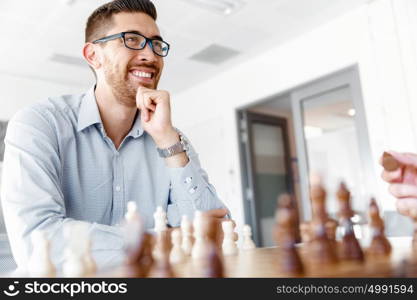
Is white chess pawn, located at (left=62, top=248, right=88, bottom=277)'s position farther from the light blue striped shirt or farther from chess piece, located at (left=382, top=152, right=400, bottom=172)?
chess piece, located at (left=382, top=152, right=400, bottom=172)

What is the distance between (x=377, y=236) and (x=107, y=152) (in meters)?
0.90

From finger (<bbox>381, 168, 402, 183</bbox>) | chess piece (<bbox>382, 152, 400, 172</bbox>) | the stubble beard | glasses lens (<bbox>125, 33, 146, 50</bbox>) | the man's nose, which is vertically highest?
glasses lens (<bbox>125, 33, 146, 50</bbox>)

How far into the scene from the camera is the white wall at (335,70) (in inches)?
134

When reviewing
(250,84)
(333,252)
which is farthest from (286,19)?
(333,252)

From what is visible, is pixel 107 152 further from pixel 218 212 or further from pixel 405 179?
pixel 405 179

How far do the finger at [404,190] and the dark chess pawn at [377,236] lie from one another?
0.25ft

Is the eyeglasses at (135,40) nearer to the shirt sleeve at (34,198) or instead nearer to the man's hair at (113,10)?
the man's hair at (113,10)

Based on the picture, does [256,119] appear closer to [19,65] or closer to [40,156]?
[19,65]

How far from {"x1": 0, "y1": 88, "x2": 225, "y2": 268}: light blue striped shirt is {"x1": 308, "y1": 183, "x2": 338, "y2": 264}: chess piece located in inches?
15.5

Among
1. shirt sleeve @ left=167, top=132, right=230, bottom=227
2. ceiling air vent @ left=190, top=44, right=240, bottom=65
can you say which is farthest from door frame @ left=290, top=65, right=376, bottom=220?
shirt sleeve @ left=167, top=132, right=230, bottom=227

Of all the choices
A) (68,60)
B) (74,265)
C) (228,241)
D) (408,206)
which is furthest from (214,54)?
(74,265)

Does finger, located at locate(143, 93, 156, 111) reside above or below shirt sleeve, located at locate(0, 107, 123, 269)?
above

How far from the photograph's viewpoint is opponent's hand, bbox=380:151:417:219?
2.38 feet

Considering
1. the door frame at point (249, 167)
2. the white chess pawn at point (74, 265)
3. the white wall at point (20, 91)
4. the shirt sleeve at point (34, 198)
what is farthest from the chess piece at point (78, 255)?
the white wall at point (20, 91)
